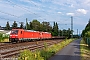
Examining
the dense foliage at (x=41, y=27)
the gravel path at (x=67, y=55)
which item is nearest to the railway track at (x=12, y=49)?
the gravel path at (x=67, y=55)

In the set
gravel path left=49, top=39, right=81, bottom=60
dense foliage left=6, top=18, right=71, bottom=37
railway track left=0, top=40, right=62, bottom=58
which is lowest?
gravel path left=49, top=39, right=81, bottom=60

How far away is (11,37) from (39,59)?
30203mm

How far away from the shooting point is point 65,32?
14725cm

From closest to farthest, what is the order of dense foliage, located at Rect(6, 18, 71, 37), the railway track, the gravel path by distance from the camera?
1. the gravel path
2. the railway track
3. dense foliage, located at Rect(6, 18, 71, 37)

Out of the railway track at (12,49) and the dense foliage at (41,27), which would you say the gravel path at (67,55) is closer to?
the railway track at (12,49)

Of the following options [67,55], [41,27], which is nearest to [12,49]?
[67,55]

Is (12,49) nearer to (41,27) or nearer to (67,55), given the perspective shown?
(67,55)

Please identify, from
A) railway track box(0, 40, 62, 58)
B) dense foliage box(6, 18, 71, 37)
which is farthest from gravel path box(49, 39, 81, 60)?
dense foliage box(6, 18, 71, 37)

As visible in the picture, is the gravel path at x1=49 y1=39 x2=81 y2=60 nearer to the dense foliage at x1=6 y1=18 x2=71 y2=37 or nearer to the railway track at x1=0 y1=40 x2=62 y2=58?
the railway track at x1=0 y1=40 x2=62 y2=58

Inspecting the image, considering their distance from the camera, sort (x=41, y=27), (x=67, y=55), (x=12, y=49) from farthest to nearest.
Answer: (x=41, y=27), (x=12, y=49), (x=67, y=55)

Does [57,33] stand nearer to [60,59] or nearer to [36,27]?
[36,27]

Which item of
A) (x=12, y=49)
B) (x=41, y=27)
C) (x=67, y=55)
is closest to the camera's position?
(x=67, y=55)

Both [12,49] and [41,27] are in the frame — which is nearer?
[12,49]

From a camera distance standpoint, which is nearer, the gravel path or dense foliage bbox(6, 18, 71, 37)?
the gravel path
